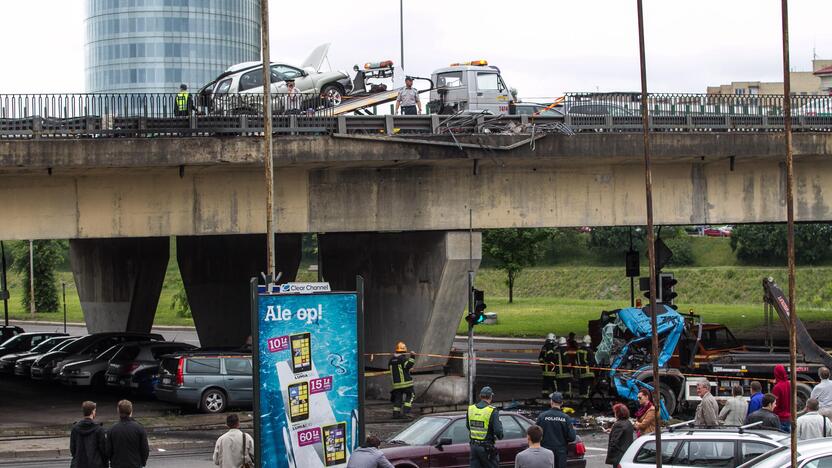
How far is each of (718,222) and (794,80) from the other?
94.6 metres

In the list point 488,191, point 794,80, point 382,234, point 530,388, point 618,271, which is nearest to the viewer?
point 488,191

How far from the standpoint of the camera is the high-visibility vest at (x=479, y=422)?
14914mm

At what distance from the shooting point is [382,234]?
29094mm

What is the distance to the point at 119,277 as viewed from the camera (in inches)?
1507

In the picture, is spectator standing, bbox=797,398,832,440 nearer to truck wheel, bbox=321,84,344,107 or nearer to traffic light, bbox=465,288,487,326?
traffic light, bbox=465,288,487,326

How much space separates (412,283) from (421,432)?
11.9 meters

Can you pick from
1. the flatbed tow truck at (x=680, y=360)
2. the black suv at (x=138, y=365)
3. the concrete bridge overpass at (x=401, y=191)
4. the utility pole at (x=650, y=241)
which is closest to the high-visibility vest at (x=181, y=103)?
the concrete bridge overpass at (x=401, y=191)

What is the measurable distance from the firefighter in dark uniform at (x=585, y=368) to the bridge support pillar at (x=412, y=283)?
113 inches

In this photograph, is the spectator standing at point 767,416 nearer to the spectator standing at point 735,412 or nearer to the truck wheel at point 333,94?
the spectator standing at point 735,412

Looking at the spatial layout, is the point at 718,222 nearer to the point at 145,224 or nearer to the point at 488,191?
the point at 488,191

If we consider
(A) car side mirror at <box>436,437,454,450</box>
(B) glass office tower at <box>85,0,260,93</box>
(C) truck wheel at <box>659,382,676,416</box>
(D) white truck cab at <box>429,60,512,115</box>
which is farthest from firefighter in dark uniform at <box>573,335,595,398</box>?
(B) glass office tower at <box>85,0,260,93</box>

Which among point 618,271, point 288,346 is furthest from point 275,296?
point 618,271

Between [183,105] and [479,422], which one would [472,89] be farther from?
[479,422]

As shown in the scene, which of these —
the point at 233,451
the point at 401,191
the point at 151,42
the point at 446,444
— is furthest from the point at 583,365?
the point at 151,42
